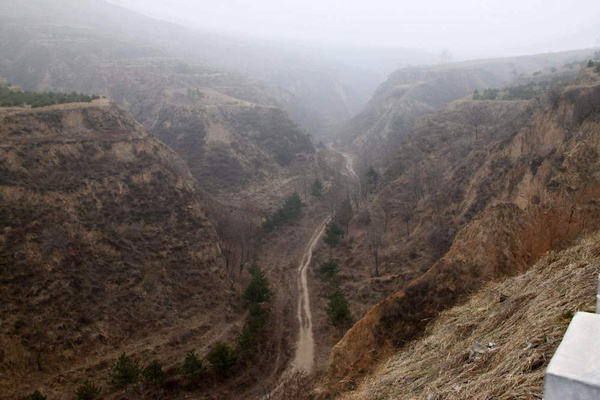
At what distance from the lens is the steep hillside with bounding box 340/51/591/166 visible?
85.7 meters

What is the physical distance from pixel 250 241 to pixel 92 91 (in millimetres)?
58730

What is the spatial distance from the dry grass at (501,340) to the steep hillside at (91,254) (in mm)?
20079

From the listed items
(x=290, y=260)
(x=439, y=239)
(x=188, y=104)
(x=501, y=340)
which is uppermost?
(x=188, y=104)

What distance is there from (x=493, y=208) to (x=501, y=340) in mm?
14864

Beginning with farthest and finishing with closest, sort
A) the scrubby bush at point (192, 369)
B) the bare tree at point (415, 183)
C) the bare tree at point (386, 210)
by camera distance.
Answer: the bare tree at point (415, 183) → the bare tree at point (386, 210) → the scrubby bush at point (192, 369)

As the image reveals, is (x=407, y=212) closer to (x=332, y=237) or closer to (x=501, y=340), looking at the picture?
(x=332, y=237)

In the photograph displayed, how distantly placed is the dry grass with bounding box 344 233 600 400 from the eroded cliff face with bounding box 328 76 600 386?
2.06 metres

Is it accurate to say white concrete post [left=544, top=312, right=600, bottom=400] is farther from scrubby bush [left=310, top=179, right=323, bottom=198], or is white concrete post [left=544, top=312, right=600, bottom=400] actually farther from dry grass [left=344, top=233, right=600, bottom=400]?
scrubby bush [left=310, top=179, right=323, bottom=198]

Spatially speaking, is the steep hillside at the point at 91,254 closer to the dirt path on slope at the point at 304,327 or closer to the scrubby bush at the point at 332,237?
the dirt path on slope at the point at 304,327

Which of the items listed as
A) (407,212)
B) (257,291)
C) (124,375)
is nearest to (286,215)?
(407,212)

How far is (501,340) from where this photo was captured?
29.7 feet

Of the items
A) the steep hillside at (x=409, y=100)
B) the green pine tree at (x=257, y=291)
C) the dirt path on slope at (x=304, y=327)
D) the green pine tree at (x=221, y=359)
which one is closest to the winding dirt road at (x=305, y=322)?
the dirt path on slope at (x=304, y=327)

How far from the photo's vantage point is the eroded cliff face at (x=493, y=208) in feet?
54.5

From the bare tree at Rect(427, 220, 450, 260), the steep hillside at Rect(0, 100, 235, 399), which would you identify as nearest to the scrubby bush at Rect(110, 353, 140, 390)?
the steep hillside at Rect(0, 100, 235, 399)
